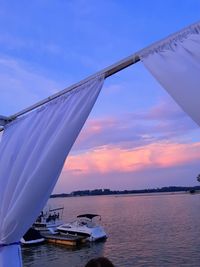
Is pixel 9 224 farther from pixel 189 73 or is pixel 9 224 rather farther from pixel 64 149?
pixel 189 73

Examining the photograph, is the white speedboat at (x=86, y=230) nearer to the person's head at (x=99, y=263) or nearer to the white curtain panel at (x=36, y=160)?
the white curtain panel at (x=36, y=160)

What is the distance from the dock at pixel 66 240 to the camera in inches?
1099

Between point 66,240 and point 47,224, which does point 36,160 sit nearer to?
point 66,240

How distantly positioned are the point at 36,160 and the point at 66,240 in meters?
25.7

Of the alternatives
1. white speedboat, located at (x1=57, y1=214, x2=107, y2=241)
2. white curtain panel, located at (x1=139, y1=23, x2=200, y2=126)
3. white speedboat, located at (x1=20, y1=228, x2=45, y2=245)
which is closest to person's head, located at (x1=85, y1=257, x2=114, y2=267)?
white curtain panel, located at (x1=139, y1=23, x2=200, y2=126)

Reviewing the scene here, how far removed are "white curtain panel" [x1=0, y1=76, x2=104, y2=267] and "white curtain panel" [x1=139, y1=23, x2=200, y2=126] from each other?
2.25 ft

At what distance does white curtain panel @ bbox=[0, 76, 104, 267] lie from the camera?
3.53 meters

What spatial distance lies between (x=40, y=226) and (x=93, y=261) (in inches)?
1387

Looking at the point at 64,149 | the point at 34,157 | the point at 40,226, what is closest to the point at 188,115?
the point at 64,149

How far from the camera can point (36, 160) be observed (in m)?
3.69

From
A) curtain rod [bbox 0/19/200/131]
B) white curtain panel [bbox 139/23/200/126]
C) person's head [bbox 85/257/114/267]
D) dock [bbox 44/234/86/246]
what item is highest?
curtain rod [bbox 0/19/200/131]

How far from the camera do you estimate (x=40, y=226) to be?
3619 cm

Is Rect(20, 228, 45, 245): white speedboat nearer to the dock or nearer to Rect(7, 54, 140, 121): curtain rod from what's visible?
the dock

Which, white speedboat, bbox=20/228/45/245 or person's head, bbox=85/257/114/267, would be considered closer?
person's head, bbox=85/257/114/267
